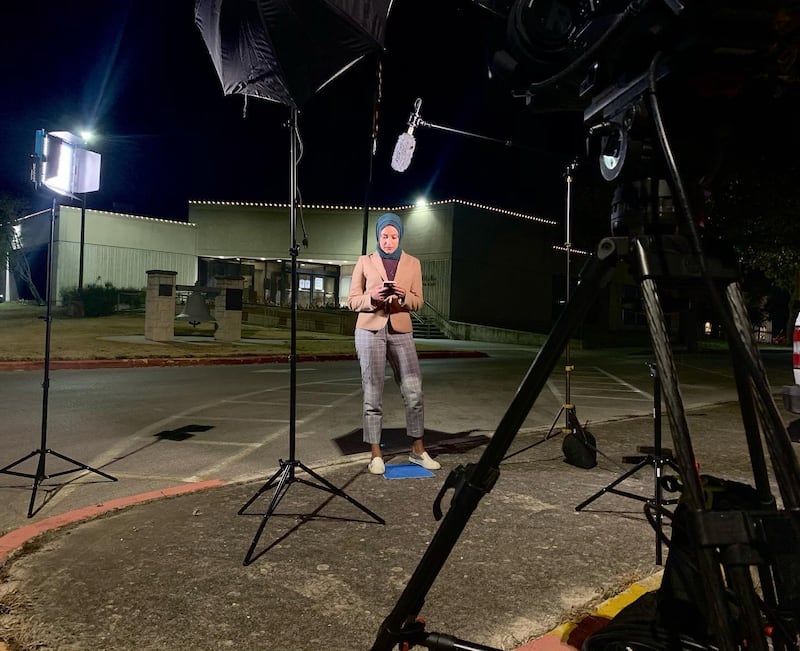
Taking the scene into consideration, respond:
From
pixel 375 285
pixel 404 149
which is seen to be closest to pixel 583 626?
pixel 375 285

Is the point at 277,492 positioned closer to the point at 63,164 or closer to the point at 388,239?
the point at 388,239

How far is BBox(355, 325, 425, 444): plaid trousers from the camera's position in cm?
456

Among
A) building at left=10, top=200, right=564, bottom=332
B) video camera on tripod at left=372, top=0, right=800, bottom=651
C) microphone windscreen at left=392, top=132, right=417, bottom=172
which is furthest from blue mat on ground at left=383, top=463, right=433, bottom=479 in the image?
building at left=10, top=200, right=564, bottom=332

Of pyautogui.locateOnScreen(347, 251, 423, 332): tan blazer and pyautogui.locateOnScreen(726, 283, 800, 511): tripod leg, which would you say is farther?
pyautogui.locateOnScreen(347, 251, 423, 332): tan blazer

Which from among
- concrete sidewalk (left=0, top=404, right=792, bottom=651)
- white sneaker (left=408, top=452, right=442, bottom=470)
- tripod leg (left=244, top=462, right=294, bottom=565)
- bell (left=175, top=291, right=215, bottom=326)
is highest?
bell (left=175, top=291, right=215, bottom=326)

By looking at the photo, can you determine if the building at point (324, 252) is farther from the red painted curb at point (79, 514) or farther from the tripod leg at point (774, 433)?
the tripod leg at point (774, 433)

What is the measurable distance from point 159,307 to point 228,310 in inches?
84.7

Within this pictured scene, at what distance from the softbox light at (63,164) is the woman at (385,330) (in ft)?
7.29

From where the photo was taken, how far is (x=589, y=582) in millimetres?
2680

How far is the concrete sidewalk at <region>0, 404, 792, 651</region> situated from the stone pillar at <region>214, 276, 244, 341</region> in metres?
15.7

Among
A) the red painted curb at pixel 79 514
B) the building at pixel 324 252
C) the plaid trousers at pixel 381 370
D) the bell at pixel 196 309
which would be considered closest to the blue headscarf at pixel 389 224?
the plaid trousers at pixel 381 370

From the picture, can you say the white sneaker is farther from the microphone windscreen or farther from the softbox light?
the microphone windscreen

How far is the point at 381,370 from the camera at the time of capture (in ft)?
15.1

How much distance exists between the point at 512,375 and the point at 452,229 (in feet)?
61.1
